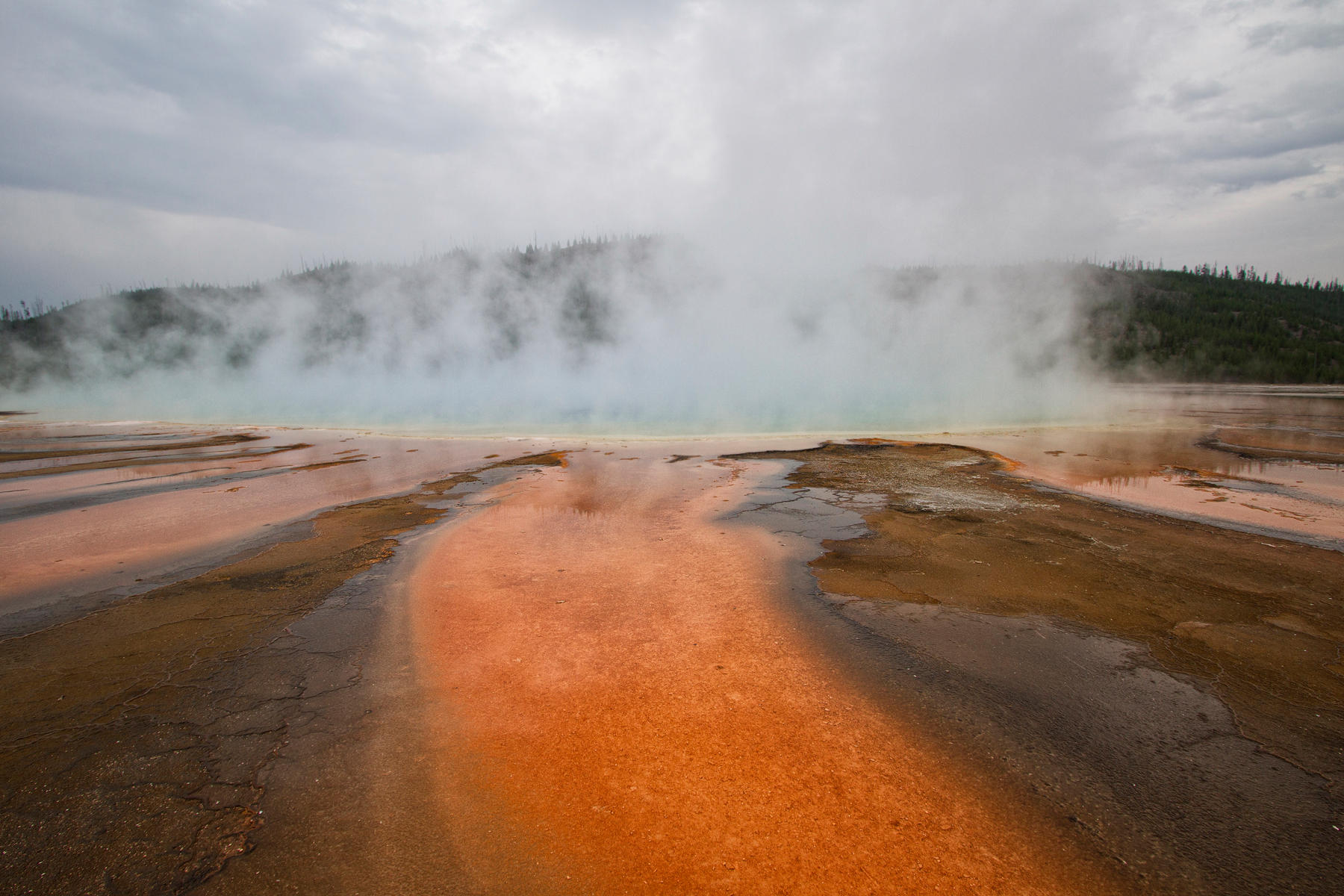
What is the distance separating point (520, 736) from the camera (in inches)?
96.8

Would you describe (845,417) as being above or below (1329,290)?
below

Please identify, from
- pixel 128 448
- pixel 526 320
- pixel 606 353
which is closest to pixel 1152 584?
pixel 128 448

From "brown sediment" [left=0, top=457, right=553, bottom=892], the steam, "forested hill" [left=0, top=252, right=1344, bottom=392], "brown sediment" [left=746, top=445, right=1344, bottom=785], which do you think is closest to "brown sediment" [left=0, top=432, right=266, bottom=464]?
the steam

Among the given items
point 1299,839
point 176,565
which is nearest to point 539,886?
point 1299,839

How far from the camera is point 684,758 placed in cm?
232

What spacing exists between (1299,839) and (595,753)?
2469mm

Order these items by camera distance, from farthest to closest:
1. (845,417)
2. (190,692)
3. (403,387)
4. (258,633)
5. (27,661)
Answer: (403,387), (845,417), (258,633), (27,661), (190,692)

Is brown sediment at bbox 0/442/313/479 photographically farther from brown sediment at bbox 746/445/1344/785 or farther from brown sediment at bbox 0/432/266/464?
brown sediment at bbox 746/445/1344/785

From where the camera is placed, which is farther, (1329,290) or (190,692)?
(1329,290)

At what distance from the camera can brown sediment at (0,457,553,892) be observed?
1833mm

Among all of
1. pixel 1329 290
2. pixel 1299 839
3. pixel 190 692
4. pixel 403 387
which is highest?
pixel 1329 290

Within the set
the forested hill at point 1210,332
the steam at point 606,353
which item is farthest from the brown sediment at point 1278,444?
the forested hill at point 1210,332

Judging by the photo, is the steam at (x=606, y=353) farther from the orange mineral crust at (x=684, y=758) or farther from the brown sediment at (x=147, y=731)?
the brown sediment at (x=147, y=731)

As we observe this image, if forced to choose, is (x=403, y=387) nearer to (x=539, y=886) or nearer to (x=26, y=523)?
(x=26, y=523)
